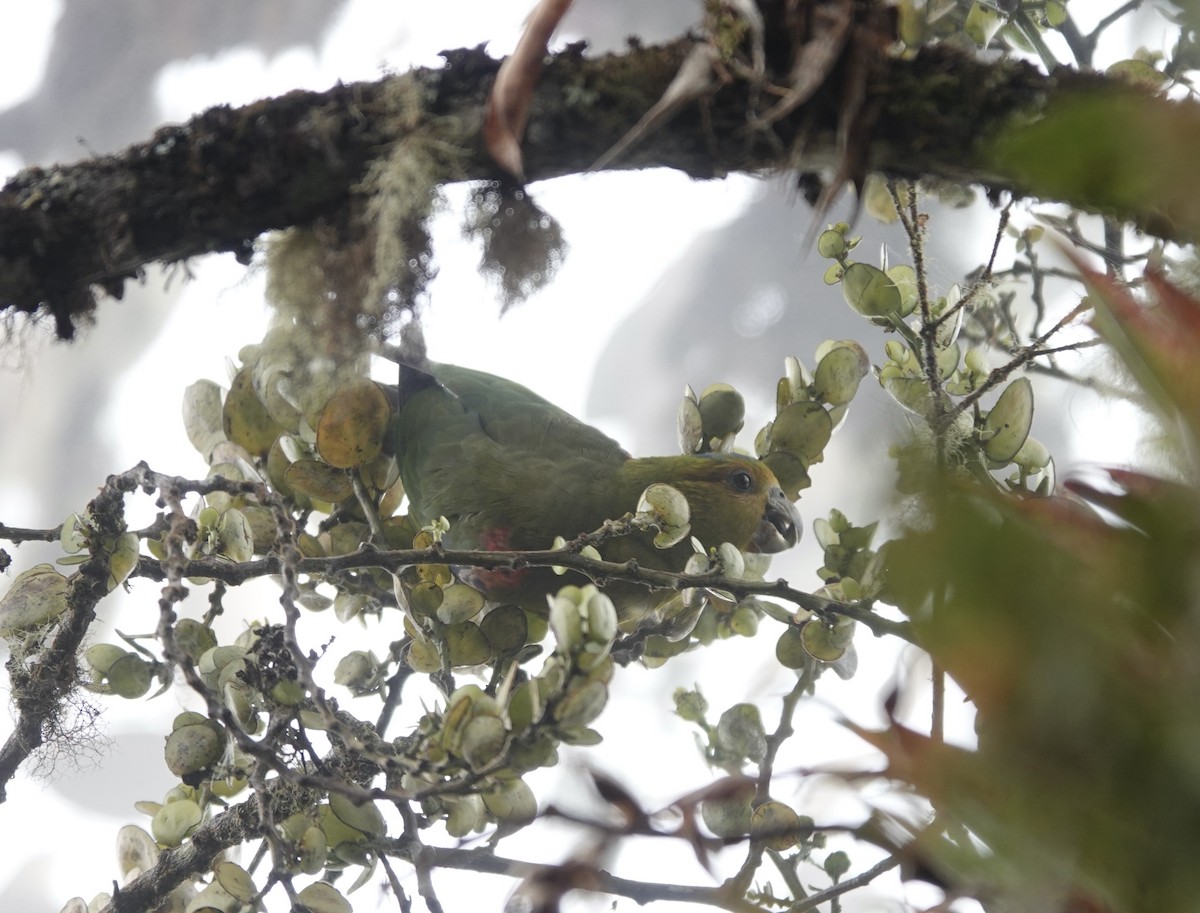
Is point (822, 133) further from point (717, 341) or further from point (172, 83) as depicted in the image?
point (172, 83)

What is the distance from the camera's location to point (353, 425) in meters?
0.81

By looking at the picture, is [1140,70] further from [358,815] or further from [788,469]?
[358,815]

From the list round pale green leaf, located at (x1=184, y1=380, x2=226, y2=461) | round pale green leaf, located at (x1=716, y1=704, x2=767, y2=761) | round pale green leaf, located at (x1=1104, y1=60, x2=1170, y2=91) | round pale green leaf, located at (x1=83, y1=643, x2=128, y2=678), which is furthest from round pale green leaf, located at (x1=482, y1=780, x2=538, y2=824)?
round pale green leaf, located at (x1=1104, y1=60, x2=1170, y2=91)

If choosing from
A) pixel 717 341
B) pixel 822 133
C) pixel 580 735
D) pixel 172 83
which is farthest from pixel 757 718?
pixel 172 83

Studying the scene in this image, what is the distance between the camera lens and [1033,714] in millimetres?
280

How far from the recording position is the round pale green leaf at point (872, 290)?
0.80m

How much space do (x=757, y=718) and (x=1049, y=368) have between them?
468 mm

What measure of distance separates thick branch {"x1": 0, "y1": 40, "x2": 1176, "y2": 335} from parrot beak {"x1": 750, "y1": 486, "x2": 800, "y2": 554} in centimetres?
53

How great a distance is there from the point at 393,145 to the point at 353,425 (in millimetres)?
281

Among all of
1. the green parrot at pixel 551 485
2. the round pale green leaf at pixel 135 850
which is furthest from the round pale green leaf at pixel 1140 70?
the round pale green leaf at pixel 135 850

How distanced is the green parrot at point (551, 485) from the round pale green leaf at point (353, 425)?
22 cm

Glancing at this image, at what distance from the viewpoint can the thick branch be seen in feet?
1.87

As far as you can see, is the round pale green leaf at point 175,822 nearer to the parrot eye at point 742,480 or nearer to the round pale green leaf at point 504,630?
the round pale green leaf at point 504,630

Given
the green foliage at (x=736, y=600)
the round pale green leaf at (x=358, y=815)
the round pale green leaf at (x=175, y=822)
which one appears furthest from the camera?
the round pale green leaf at (x=175, y=822)
